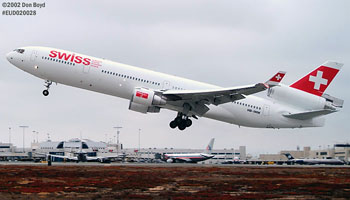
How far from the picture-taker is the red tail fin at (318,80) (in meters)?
56.4

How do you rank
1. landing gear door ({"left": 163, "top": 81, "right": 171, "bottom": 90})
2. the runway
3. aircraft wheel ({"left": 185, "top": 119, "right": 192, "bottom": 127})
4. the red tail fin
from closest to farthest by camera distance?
the runway → landing gear door ({"left": 163, "top": 81, "right": 171, "bottom": 90}) → aircraft wheel ({"left": 185, "top": 119, "right": 192, "bottom": 127}) → the red tail fin

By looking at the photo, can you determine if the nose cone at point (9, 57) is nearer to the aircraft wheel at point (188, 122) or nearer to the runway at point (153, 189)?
the aircraft wheel at point (188, 122)

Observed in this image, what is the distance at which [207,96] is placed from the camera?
50.3 metres

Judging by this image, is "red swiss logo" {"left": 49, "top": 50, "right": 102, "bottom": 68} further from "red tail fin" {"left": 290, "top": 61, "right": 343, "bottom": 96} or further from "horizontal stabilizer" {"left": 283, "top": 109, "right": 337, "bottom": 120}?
"red tail fin" {"left": 290, "top": 61, "right": 343, "bottom": 96}

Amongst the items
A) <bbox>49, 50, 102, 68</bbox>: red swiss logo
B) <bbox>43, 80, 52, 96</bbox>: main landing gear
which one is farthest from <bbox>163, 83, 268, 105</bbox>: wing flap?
<bbox>43, 80, 52, 96</bbox>: main landing gear

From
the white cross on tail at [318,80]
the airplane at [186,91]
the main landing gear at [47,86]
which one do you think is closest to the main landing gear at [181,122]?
the airplane at [186,91]

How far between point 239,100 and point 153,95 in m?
10.5

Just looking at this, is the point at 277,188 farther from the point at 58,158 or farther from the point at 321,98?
the point at 58,158

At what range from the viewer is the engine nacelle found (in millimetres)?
55312

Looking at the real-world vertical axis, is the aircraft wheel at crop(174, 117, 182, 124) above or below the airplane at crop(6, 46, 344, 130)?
Answer: below

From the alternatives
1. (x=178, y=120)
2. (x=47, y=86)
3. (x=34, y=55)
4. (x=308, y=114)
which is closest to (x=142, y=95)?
(x=178, y=120)

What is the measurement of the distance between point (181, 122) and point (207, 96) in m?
5.07

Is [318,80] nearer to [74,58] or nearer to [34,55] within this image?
[74,58]

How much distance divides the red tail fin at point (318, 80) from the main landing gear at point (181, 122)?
1304 cm
